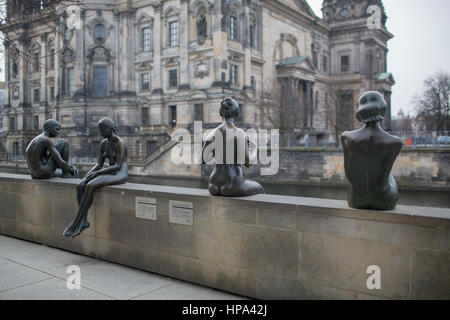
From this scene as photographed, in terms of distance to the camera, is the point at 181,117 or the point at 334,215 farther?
the point at 181,117

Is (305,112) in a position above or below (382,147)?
above

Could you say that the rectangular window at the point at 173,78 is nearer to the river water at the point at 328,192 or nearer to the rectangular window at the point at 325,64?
the river water at the point at 328,192

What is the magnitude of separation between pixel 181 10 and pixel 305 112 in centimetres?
1924

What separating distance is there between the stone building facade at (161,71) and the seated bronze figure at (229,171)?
112ft

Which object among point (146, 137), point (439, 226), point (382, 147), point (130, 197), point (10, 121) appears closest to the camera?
point (439, 226)

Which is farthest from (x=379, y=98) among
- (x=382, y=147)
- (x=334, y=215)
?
(x=334, y=215)

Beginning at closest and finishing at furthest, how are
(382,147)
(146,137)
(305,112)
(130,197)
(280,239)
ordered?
1. (382,147)
2. (280,239)
3. (130,197)
4. (146,137)
5. (305,112)

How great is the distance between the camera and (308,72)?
2146 inches

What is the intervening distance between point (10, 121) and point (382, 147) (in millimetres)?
65714

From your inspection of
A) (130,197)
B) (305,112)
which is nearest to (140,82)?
(305,112)

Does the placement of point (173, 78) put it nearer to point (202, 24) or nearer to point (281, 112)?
point (202, 24)

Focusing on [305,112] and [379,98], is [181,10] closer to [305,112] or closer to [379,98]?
[305,112]

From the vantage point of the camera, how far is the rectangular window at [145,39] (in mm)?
48219
